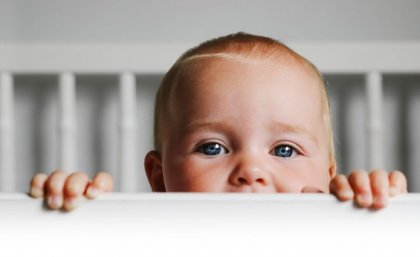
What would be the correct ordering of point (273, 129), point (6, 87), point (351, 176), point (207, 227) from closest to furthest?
1. point (207, 227)
2. point (351, 176)
3. point (273, 129)
4. point (6, 87)

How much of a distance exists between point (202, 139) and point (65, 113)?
595mm

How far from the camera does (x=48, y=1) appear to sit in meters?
1.51

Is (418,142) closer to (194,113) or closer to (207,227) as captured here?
(194,113)

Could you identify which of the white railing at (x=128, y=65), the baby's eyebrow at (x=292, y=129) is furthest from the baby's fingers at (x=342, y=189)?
the white railing at (x=128, y=65)

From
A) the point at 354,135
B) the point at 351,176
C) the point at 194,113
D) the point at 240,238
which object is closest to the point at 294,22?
the point at 354,135

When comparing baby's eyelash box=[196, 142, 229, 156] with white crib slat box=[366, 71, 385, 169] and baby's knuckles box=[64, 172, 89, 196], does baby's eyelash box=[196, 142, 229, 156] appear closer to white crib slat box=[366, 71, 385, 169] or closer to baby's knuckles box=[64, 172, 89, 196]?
baby's knuckles box=[64, 172, 89, 196]

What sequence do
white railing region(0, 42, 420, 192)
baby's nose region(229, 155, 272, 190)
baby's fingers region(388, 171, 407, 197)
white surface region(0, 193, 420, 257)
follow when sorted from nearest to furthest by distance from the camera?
1. white surface region(0, 193, 420, 257)
2. baby's fingers region(388, 171, 407, 197)
3. baby's nose region(229, 155, 272, 190)
4. white railing region(0, 42, 420, 192)

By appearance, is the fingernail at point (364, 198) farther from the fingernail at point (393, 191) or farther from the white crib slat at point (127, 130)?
the white crib slat at point (127, 130)

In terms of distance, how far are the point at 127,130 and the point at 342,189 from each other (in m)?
0.90

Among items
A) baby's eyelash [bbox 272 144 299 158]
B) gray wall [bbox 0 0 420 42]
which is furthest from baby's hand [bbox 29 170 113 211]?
gray wall [bbox 0 0 420 42]

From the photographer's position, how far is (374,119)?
143 centimetres

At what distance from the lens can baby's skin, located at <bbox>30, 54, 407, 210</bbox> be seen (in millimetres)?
847

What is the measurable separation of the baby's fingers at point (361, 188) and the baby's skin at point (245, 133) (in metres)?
0.20

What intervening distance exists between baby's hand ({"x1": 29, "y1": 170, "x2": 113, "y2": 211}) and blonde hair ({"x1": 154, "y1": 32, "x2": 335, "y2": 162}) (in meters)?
0.36
